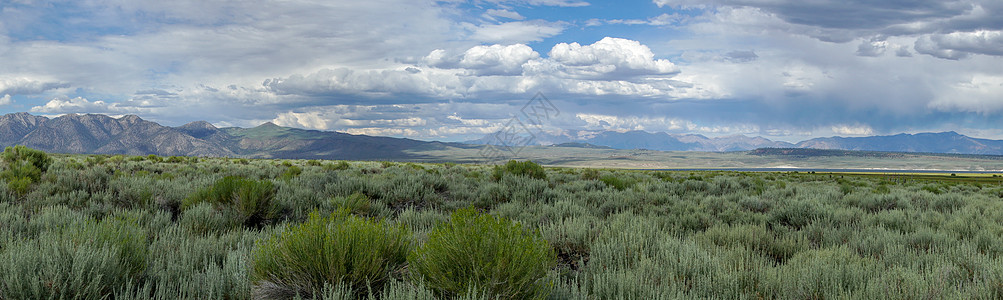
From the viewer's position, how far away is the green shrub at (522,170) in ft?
46.1

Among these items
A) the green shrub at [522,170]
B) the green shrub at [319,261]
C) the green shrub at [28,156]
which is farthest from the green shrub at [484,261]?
the green shrub at [28,156]

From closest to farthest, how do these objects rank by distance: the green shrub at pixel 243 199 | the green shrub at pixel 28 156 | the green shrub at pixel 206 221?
the green shrub at pixel 206 221
the green shrub at pixel 243 199
the green shrub at pixel 28 156

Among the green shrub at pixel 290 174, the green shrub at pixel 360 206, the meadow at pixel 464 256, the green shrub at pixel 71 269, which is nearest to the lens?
the green shrub at pixel 71 269

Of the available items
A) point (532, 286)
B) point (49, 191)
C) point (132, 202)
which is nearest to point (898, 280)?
point (532, 286)

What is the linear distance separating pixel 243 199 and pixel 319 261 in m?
4.45

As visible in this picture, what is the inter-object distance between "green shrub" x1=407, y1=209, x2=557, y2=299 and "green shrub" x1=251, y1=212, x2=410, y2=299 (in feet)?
1.52

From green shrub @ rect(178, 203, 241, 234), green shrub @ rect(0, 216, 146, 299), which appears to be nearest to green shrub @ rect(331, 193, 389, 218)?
green shrub @ rect(178, 203, 241, 234)

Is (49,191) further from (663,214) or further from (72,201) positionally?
(663,214)

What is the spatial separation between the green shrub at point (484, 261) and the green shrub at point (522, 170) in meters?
10.6

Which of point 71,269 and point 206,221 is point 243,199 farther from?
point 71,269

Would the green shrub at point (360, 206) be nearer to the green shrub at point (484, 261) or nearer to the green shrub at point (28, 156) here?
the green shrub at point (484, 261)

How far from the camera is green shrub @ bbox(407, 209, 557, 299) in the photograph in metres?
2.89

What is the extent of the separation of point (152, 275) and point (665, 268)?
425 centimetres

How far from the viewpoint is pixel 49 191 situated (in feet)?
27.3
